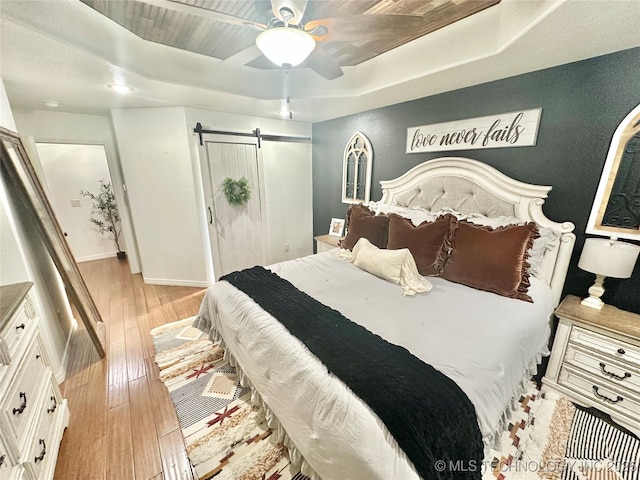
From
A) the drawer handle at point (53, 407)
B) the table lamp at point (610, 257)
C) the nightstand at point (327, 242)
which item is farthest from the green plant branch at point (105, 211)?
the table lamp at point (610, 257)

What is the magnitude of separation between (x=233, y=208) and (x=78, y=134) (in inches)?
82.3

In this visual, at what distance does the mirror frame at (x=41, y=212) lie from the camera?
1.74 metres

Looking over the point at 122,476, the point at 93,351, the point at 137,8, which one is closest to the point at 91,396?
the point at 93,351

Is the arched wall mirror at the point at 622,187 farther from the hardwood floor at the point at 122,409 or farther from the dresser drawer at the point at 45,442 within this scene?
the dresser drawer at the point at 45,442

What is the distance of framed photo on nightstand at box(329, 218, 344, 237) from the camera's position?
3549mm

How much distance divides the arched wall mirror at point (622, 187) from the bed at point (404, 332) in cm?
21

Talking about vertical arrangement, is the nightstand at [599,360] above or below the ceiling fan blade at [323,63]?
below

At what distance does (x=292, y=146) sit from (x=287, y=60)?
8.49 ft

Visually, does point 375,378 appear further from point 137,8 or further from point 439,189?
point 137,8

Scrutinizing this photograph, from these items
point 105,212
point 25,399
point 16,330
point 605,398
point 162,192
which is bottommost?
point 605,398

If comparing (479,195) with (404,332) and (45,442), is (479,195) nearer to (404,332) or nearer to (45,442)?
(404,332)

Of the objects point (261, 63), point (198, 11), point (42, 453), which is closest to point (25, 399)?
point (42, 453)

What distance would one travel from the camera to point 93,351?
89.4 inches

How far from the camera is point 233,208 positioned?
11.7 ft
